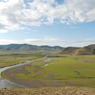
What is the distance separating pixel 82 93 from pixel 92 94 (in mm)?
2045

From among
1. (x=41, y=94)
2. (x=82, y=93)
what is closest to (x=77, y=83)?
(x=82, y=93)

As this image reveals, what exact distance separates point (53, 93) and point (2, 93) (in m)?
11.1

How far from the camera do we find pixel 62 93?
87.1 ft

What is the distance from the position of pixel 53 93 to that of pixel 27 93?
18.9ft

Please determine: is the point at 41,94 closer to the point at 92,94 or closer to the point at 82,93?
the point at 82,93

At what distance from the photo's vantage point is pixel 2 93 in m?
26.0

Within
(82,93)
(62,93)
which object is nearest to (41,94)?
(62,93)

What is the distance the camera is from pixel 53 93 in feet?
87.3

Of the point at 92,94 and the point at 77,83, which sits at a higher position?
the point at 92,94

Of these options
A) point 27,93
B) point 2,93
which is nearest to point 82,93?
point 27,93

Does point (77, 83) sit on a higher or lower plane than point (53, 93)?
lower

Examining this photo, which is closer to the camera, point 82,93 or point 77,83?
point 82,93

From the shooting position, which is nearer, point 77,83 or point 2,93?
point 2,93

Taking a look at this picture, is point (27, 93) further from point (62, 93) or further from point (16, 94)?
point (62, 93)
